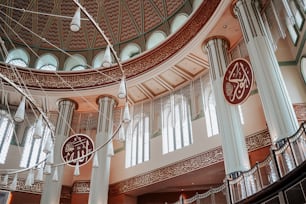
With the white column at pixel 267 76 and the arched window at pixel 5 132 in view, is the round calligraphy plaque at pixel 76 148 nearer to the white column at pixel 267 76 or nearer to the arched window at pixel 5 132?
the arched window at pixel 5 132

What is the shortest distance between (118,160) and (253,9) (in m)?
6.56

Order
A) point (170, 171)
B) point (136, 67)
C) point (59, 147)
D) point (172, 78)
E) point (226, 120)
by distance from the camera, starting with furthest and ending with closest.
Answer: point (136, 67), point (172, 78), point (59, 147), point (170, 171), point (226, 120)

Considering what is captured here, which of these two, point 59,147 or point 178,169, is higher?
point 59,147

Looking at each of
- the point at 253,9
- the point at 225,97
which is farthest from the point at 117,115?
the point at 253,9

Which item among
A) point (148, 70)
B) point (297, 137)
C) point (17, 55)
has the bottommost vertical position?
point (297, 137)

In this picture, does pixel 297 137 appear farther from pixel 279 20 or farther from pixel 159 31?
pixel 159 31

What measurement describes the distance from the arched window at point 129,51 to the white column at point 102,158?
5.90 feet

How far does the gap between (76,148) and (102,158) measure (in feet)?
2.94

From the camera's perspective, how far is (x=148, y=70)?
1123 centimetres

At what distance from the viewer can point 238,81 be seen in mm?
7645

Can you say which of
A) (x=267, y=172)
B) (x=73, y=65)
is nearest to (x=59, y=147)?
(x=73, y=65)

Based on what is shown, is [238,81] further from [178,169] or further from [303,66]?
[178,169]

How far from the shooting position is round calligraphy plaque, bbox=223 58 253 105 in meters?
7.26

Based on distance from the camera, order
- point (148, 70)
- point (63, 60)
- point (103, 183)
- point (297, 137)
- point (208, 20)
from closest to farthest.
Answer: point (297, 137), point (208, 20), point (103, 183), point (148, 70), point (63, 60)
